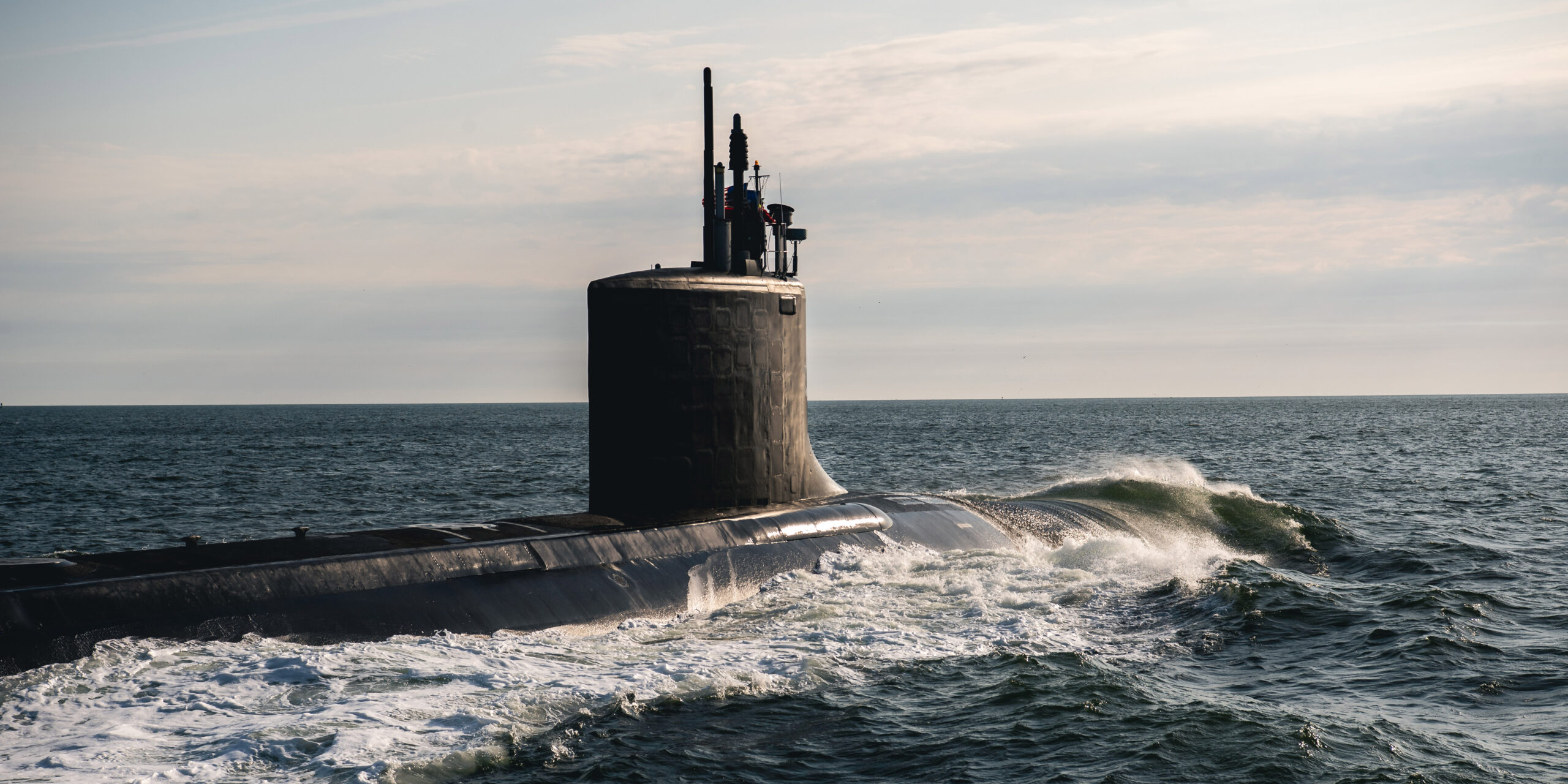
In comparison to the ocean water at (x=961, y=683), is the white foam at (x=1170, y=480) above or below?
above

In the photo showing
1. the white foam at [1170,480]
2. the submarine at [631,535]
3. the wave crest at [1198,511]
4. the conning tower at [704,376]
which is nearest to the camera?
the submarine at [631,535]

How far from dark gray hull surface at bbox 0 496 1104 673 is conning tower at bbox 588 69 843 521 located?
457 mm

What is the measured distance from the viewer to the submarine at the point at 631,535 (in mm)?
8945

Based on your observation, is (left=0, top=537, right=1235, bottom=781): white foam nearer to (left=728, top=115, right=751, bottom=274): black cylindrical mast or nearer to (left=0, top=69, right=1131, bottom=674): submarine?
(left=0, top=69, right=1131, bottom=674): submarine

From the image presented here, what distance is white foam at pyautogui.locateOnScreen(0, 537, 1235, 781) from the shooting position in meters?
6.92

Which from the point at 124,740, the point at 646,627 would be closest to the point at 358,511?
the point at 646,627

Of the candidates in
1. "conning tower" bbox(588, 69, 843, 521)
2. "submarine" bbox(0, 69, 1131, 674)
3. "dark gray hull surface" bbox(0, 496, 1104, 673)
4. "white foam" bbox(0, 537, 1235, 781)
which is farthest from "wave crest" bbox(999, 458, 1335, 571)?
"dark gray hull surface" bbox(0, 496, 1104, 673)

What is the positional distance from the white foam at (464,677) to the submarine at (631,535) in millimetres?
305

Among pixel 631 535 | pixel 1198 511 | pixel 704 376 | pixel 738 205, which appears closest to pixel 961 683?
pixel 631 535

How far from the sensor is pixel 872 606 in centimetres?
1208

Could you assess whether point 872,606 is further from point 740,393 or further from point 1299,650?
point 1299,650

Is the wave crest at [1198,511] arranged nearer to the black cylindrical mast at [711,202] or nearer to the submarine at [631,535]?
the submarine at [631,535]

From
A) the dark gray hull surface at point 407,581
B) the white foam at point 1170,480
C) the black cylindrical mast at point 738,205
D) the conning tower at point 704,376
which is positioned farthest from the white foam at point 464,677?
the white foam at point 1170,480

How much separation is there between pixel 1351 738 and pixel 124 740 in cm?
823
